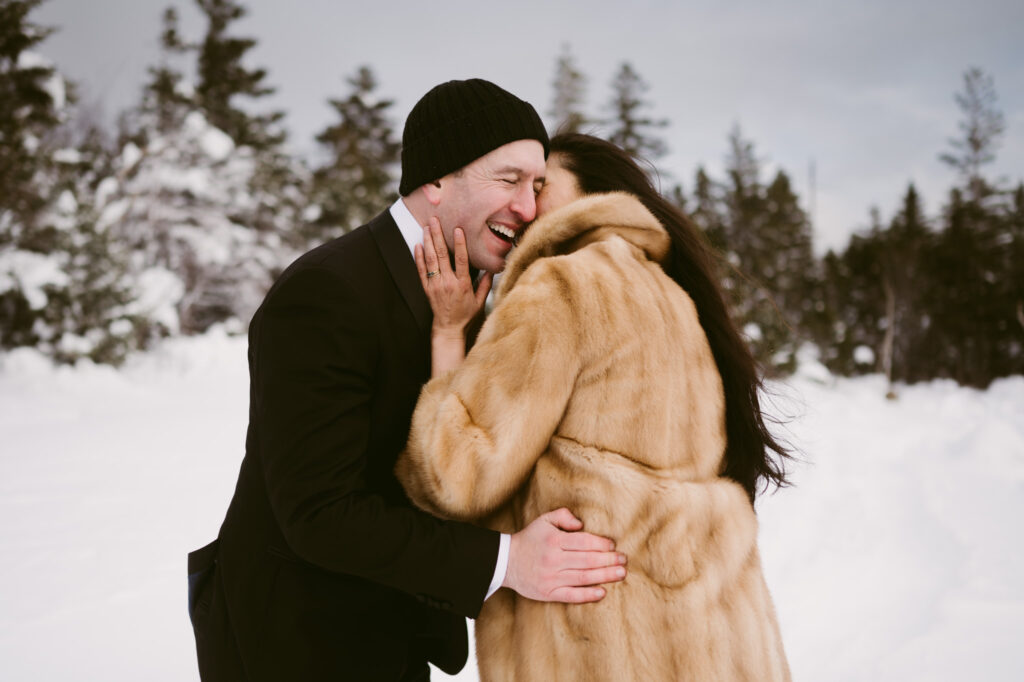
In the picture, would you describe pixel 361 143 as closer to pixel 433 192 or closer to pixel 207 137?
pixel 207 137

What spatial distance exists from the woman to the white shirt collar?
0.38 meters

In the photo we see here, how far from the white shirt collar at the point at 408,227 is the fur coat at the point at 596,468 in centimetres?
39

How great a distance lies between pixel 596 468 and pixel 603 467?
2 cm

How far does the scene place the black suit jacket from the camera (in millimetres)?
1488

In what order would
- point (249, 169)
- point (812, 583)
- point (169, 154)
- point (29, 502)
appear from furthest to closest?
1. point (249, 169)
2. point (169, 154)
3. point (29, 502)
4. point (812, 583)

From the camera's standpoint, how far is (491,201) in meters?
1.93

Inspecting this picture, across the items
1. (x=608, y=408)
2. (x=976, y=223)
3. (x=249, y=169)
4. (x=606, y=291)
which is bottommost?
(x=608, y=408)

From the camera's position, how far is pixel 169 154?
17.7 meters

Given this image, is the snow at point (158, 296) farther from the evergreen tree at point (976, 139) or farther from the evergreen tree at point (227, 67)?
the evergreen tree at point (976, 139)

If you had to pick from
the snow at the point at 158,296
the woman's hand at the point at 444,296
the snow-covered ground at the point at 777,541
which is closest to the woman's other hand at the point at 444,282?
the woman's hand at the point at 444,296

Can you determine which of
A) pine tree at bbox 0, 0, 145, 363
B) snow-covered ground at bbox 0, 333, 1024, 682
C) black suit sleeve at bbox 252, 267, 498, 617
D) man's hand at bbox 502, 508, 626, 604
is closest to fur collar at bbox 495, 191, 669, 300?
black suit sleeve at bbox 252, 267, 498, 617

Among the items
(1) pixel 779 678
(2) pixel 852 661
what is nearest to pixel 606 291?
(1) pixel 779 678

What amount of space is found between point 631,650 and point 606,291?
892 millimetres

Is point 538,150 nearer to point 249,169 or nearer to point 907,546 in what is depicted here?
point 907,546
